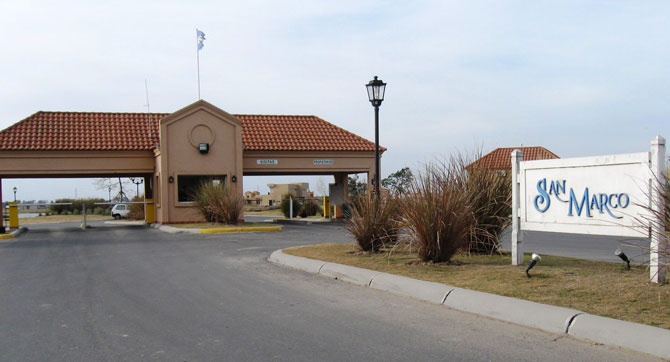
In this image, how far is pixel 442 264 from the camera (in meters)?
11.1

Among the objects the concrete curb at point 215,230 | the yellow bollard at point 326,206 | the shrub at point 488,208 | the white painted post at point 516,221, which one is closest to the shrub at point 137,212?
the yellow bollard at point 326,206

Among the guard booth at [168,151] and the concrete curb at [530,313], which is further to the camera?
the guard booth at [168,151]

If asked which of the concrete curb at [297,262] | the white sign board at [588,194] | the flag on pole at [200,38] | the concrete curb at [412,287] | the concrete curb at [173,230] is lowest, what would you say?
the concrete curb at [173,230]

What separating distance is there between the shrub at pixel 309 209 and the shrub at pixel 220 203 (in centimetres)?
1388

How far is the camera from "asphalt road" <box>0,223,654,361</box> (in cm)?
610

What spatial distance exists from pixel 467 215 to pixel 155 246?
1043cm

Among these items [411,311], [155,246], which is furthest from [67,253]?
[411,311]

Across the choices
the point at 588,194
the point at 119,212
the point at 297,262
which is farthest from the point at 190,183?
the point at 588,194

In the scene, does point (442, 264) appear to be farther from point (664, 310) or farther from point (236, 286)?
point (664, 310)

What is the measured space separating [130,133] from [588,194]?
82.8 ft

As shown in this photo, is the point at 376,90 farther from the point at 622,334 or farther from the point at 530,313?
the point at 622,334

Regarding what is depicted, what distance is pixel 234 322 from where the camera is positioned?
24.5 feet

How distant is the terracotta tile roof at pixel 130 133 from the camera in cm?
2797

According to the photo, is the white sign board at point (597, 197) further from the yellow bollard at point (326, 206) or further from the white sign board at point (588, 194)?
the yellow bollard at point (326, 206)
